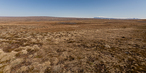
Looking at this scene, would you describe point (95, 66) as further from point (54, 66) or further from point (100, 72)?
point (54, 66)

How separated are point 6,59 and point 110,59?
9.89 m

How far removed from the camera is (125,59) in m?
6.24

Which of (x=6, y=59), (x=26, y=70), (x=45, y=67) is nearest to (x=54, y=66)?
(x=45, y=67)

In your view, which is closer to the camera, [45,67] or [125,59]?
[45,67]

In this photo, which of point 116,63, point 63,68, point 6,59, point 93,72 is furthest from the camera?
point 6,59

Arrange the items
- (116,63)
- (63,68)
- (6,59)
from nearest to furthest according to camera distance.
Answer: (63,68) < (116,63) < (6,59)

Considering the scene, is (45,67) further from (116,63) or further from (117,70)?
(116,63)

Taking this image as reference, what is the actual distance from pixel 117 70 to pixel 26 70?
6925 millimetres

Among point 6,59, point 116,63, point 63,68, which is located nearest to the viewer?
point 63,68

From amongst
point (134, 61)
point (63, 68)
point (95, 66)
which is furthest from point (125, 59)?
point (63, 68)

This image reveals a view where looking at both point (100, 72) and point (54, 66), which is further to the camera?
point (54, 66)

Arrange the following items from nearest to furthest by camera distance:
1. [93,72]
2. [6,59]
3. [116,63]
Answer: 1. [93,72]
2. [116,63]
3. [6,59]

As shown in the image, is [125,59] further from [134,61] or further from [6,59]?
[6,59]

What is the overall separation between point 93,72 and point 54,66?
312cm
